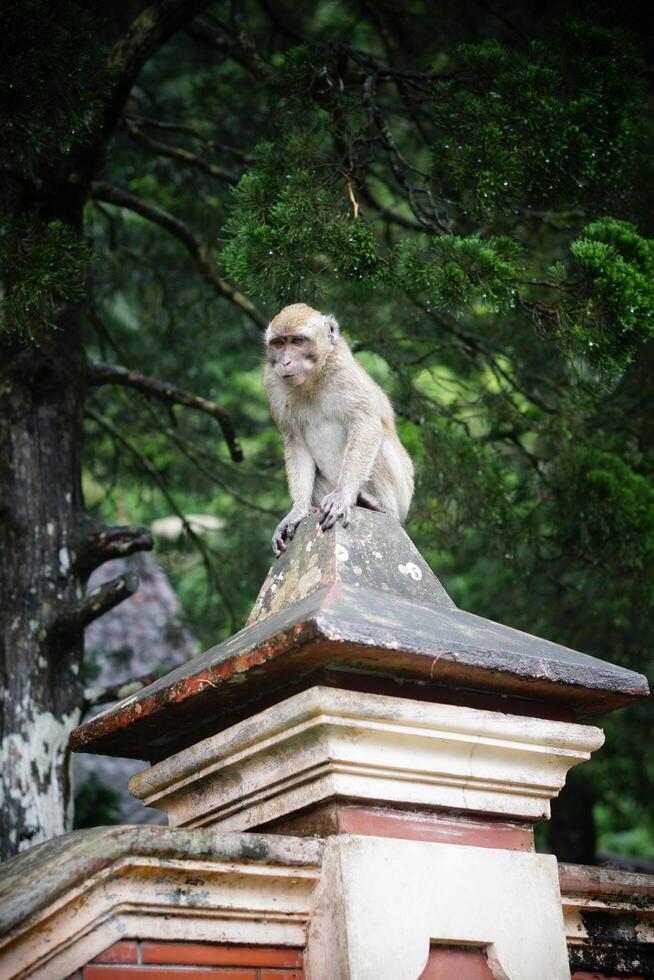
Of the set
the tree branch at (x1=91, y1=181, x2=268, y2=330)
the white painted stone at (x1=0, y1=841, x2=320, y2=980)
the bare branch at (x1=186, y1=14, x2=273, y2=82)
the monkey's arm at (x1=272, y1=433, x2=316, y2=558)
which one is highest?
the bare branch at (x1=186, y1=14, x2=273, y2=82)

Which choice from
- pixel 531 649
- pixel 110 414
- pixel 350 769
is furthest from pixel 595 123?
pixel 110 414

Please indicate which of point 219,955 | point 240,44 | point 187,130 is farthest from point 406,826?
point 187,130

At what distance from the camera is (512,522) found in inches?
254

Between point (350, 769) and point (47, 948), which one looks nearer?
point (47, 948)

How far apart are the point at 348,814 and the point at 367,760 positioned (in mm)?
144

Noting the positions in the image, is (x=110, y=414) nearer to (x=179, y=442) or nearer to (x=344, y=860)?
(x=179, y=442)

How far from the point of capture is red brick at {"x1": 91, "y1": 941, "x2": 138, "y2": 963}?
2.44m

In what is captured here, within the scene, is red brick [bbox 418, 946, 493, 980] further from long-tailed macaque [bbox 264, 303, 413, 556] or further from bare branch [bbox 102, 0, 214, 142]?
bare branch [bbox 102, 0, 214, 142]

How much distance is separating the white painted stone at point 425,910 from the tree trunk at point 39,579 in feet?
9.29

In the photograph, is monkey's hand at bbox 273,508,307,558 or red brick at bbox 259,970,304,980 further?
monkey's hand at bbox 273,508,307,558

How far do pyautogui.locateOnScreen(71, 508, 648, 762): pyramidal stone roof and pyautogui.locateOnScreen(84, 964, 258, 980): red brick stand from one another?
719 millimetres

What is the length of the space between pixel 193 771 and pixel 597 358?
2.33 meters

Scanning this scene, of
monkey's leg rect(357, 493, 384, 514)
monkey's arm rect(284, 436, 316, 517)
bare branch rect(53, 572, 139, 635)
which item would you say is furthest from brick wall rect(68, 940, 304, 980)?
bare branch rect(53, 572, 139, 635)

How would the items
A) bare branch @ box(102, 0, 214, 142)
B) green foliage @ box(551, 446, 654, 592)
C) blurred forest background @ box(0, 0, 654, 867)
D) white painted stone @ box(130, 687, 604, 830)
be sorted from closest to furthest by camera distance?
white painted stone @ box(130, 687, 604, 830) < blurred forest background @ box(0, 0, 654, 867) < bare branch @ box(102, 0, 214, 142) < green foliage @ box(551, 446, 654, 592)
